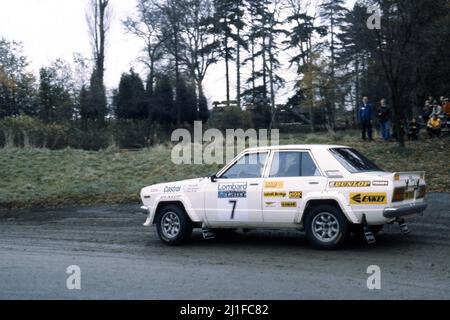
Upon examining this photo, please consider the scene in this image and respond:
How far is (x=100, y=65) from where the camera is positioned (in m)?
42.0

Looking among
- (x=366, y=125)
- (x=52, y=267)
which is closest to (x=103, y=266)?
(x=52, y=267)

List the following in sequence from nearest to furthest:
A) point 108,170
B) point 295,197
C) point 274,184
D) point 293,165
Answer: point 295,197 < point 274,184 < point 293,165 < point 108,170

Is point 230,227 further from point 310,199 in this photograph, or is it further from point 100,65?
point 100,65

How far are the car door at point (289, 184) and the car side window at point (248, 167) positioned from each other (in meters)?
0.23

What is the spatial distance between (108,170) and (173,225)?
35.9 ft

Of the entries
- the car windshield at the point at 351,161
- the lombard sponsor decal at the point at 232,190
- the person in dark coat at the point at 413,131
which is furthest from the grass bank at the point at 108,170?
the lombard sponsor decal at the point at 232,190

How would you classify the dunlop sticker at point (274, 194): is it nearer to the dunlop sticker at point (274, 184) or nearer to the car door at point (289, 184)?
the car door at point (289, 184)

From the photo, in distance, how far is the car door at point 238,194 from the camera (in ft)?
31.5

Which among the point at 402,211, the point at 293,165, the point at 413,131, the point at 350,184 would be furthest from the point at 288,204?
the point at 413,131

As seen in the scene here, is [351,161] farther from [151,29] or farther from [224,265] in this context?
[151,29]

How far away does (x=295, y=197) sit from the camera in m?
9.23

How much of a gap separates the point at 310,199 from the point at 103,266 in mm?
3409
